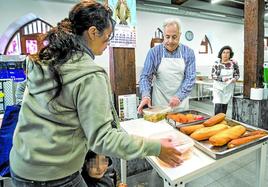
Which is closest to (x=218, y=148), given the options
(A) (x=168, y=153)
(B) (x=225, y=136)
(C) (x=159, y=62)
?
(B) (x=225, y=136)

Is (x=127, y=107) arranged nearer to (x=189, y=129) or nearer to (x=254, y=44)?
(x=189, y=129)

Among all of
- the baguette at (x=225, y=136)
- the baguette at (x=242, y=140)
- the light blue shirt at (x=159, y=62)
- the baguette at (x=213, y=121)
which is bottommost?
the baguette at (x=242, y=140)

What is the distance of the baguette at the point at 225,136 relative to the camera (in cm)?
103

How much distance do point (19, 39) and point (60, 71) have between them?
5.27 m

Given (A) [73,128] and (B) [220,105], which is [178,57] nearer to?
(A) [73,128]

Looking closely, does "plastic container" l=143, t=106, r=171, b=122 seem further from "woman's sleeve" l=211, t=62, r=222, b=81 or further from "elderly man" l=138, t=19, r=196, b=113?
"woman's sleeve" l=211, t=62, r=222, b=81

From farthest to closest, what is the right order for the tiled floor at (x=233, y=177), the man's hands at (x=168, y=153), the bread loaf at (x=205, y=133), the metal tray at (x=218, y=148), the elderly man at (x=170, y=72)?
the tiled floor at (x=233, y=177), the elderly man at (x=170, y=72), the bread loaf at (x=205, y=133), the metal tray at (x=218, y=148), the man's hands at (x=168, y=153)

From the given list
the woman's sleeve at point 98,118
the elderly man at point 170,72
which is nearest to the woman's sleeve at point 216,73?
the elderly man at point 170,72

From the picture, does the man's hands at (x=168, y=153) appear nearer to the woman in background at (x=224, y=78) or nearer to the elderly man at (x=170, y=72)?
the elderly man at (x=170, y=72)

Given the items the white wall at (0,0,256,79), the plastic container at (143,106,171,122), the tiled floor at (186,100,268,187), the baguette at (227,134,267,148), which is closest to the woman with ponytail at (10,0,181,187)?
the baguette at (227,134,267,148)

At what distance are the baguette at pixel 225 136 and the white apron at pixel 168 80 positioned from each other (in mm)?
680

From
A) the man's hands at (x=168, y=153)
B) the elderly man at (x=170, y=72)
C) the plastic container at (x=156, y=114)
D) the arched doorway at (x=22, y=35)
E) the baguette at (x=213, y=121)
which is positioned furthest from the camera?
the arched doorway at (x=22, y=35)

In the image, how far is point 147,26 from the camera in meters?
6.03

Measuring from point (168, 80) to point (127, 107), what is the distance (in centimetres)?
50
